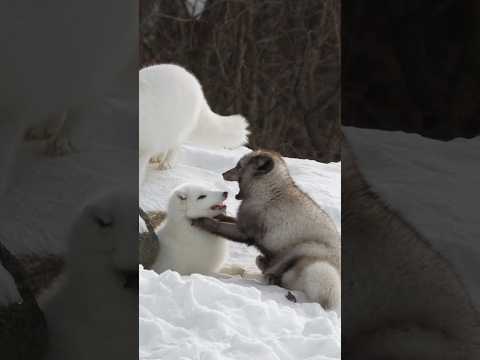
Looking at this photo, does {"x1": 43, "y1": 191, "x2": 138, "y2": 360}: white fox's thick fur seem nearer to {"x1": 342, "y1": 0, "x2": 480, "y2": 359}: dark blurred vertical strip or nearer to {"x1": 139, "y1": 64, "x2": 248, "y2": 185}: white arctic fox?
{"x1": 342, "y1": 0, "x2": 480, "y2": 359}: dark blurred vertical strip

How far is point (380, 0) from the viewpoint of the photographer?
2.53 feet

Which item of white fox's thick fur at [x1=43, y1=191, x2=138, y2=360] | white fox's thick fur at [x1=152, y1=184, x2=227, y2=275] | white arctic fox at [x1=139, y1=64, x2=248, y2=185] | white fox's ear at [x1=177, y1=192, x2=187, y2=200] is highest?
white fox's thick fur at [x1=43, y1=191, x2=138, y2=360]

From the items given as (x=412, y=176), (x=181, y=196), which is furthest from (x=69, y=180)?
(x=181, y=196)

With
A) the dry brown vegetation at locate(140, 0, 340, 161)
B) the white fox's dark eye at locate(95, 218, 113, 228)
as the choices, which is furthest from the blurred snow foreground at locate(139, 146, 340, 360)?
the white fox's dark eye at locate(95, 218, 113, 228)

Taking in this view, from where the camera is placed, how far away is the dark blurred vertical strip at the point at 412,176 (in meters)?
0.75

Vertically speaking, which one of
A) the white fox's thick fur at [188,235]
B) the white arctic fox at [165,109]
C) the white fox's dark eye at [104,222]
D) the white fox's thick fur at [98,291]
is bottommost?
the white fox's thick fur at [188,235]

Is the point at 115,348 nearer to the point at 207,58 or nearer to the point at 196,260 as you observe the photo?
the point at 196,260

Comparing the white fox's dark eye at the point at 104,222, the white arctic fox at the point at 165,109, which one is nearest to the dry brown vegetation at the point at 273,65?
the white arctic fox at the point at 165,109

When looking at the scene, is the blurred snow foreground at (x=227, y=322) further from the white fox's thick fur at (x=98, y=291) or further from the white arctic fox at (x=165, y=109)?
the white fox's thick fur at (x=98, y=291)

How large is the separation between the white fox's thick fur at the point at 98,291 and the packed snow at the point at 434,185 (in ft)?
0.85

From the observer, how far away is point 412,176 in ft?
2.50

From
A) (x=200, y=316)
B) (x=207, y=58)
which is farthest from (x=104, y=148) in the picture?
(x=207, y=58)

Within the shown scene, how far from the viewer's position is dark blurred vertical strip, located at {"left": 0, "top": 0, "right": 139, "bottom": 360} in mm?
650

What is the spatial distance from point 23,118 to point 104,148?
0.07 metres
